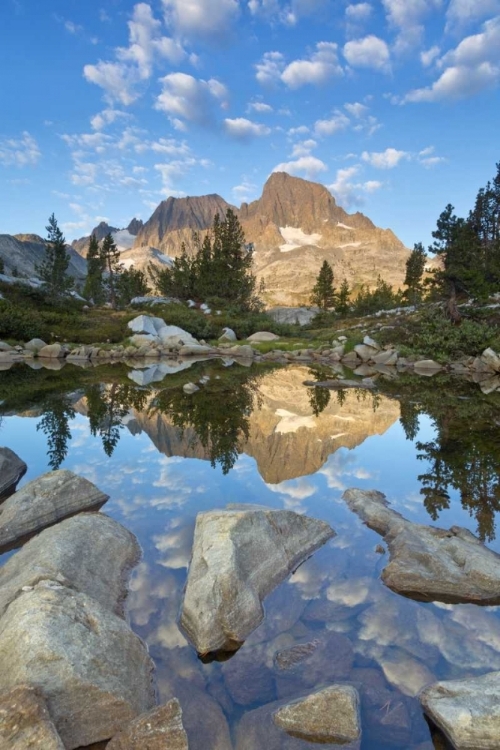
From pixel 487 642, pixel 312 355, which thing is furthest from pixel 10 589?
pixel 312 355

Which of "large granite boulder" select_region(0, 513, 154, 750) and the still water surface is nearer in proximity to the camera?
"large granite boulder" select_region(0, 513, 154, 750)

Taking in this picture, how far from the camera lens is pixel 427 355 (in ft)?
124

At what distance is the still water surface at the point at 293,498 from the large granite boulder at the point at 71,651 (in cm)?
52

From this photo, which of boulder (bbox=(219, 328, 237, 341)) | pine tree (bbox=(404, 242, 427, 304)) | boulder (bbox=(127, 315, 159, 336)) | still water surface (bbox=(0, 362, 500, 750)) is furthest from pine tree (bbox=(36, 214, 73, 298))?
pine tree (bbox=(404, 242, 427, 304))

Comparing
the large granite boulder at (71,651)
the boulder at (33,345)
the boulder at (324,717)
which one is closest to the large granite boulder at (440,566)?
the boulder at (324,717)

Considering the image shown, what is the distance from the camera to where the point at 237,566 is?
5.51 metres

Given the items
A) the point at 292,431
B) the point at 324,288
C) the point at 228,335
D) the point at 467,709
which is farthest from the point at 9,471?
the point at 324,288

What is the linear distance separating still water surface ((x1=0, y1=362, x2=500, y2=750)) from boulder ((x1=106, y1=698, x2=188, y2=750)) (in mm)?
529

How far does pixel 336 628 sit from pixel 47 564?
3423 mm

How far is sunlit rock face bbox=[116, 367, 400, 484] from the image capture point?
11.4m

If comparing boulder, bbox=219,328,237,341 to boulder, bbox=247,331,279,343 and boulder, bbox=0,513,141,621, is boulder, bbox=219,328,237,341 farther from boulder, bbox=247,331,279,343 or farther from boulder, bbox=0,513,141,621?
boulder, bbox=0,513,141,621

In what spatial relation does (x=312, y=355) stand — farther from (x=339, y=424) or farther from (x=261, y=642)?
(x=261, y=642)

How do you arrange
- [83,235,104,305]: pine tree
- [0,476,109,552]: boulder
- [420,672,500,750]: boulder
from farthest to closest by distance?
[83,235,104,305]: pine tree
[0,476,109,552]: boulder
[420,672,500,750]: boulder

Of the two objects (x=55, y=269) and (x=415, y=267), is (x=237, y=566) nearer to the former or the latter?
(x=55, y=269)
